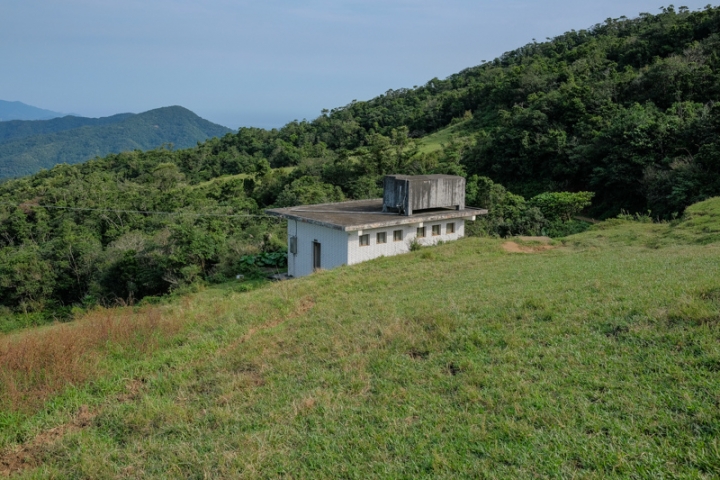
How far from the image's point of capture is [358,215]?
1936 cm

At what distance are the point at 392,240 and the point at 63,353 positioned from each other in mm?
12910

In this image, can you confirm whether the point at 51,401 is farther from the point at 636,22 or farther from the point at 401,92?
the point at 401,92

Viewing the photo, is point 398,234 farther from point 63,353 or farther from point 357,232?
point 63,353

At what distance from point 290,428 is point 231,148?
218 ft

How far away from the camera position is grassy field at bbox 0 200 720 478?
13.5ft

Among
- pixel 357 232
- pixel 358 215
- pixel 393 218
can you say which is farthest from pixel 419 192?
pixel 357 232

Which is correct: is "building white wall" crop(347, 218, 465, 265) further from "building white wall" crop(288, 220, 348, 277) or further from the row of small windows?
"building white wall" crop(288, 220, 348, 277)

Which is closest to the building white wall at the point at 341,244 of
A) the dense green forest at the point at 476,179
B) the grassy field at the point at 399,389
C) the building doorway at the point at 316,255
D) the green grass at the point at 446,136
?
the building doorway at the point at 316,255

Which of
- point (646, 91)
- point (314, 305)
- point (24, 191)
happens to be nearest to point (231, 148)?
point (24, 191)

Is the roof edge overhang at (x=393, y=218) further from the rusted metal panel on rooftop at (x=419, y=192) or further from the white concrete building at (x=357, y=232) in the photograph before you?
the rusted metal panel on rooftop at (x=419, y=192)

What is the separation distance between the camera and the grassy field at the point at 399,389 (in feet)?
13.5

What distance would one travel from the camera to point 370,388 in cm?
577

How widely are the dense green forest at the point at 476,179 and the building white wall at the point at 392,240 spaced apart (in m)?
2.52

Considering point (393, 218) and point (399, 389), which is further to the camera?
point (393, 218)
